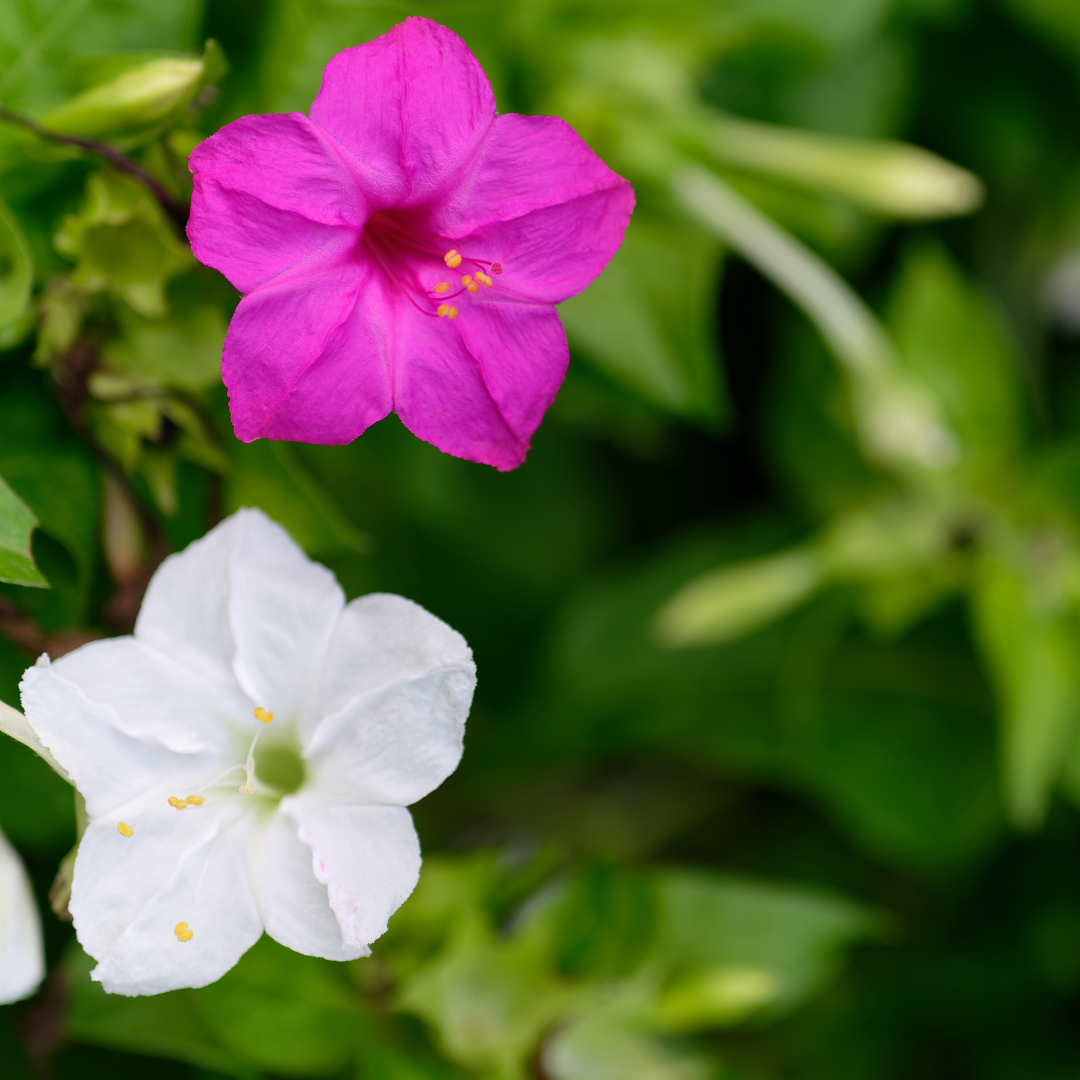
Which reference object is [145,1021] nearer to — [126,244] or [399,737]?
[399,737]

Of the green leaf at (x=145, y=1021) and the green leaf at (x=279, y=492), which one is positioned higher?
the green leaf at (x=279, y=492)

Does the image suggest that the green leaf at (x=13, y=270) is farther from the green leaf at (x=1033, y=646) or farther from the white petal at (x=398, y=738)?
the green leaf at (x=1033, y=646)

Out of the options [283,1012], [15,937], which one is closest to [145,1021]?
[283,1012]

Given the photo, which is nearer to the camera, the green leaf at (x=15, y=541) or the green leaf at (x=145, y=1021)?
the green leaf at (x=15, y=541)

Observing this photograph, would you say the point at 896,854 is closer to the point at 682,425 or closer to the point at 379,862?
the point at 682,425

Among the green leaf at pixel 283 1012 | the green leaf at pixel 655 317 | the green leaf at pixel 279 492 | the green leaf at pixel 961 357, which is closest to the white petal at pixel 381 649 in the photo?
the green leaf at pixel 279 492

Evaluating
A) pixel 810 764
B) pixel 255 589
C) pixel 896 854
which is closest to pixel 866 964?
pixel 896 854
